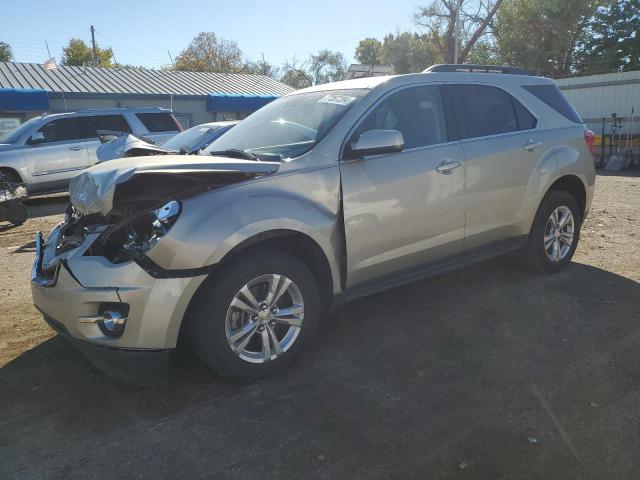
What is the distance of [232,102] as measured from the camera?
23656 mm

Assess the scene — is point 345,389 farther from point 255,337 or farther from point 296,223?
point 296,223

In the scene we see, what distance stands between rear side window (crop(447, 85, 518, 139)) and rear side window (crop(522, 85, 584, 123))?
426 mm

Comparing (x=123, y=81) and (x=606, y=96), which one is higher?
(x=123, y=81)

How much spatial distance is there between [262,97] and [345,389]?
74.6ft

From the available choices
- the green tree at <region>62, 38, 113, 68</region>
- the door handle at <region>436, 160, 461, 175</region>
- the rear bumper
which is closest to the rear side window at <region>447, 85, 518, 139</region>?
the door handle at <region>436, 160, 461, 175</region>

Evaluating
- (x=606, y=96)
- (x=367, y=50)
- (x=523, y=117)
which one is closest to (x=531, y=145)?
(x=523, y=117)

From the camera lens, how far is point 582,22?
104ft

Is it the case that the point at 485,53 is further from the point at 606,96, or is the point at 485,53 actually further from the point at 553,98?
the point at 553,98

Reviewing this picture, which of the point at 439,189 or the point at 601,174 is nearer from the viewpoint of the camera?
the point at 439,189

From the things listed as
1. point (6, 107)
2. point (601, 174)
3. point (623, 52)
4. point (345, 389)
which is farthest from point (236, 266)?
point (623, 52)

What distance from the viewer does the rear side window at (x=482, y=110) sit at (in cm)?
427

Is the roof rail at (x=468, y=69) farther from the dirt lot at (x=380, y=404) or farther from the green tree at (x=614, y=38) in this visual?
the green tree at (x=614, y=38)

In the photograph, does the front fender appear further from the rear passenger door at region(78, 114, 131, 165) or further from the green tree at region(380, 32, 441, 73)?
the green tree at region(380, 32, 441, 73)

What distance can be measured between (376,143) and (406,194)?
50cm
